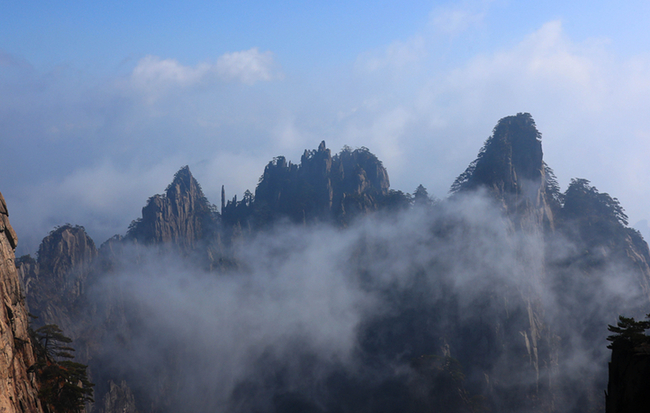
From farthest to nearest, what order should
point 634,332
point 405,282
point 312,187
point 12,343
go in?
point 312,187, point 405,282, point 12,343, point 634,332

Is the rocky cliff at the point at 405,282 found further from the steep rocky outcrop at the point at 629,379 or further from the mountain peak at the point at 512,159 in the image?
the steep rocky outcrop at the point at 629,379

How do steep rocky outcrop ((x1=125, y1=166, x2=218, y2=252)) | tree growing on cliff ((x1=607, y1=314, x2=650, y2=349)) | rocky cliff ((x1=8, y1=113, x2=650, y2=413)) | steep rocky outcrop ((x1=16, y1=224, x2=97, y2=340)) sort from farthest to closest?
steep rocky outcrop ((x1=125, y1=166, x2=218, y2=252)) → steep rocky outcrop ((x1=16, y1=224, x2=97, y2=340)) → rocky cliff ((x1=8, y1=113, x2=650, y2=413)) → tree growing on cliff ((x1=607, y1=314, x2=650, y2=349))

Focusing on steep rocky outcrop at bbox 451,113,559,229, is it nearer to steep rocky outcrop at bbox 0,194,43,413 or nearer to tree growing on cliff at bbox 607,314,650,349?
tree growing on cliff at bbox 607,314,650,349

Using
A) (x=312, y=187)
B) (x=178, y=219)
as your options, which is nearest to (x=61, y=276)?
(x=178, y=219)

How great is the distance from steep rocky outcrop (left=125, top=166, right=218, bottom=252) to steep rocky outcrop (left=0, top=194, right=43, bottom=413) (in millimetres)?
106715

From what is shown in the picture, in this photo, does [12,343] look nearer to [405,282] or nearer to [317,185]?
[405,282]

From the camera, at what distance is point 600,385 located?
326ft

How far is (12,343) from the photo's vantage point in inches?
1575

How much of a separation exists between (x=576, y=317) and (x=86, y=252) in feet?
432

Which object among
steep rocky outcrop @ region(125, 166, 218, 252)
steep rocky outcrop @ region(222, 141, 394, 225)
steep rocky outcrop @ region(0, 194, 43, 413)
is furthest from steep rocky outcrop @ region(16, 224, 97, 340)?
steep rocky outcrop @ region(0, 194, 43, 413)

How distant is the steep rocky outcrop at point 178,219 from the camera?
150m

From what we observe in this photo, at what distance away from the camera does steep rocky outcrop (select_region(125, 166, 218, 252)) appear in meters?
150

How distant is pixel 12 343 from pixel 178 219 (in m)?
116

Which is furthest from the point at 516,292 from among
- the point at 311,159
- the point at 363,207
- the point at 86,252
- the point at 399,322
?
the point at 86,252
